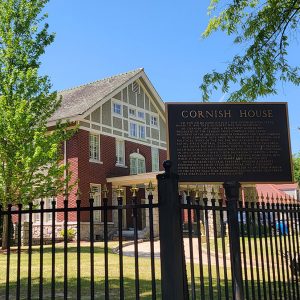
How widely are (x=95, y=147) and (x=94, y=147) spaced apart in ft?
0.31

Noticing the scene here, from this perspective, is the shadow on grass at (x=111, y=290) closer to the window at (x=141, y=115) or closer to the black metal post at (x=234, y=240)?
the black metal post at (x=234, y=240)

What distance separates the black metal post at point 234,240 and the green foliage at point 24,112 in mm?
13780

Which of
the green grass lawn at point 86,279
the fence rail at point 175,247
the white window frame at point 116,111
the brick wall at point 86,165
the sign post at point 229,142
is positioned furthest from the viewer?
the white window frame at point 116,111

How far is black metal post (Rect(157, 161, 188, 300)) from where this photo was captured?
4.22 meters

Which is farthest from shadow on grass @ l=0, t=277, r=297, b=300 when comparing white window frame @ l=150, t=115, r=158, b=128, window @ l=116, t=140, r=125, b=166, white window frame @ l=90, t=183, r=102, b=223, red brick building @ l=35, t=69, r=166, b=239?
white window frame @ l=150, t=115, r=158, b=128

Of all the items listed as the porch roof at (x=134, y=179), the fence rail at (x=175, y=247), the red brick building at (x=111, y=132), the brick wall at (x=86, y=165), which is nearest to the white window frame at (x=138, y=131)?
the red brick building at (x=111, y=132)

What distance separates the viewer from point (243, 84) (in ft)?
35.3

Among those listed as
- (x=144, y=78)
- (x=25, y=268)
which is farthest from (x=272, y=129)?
(x=144, y=78)

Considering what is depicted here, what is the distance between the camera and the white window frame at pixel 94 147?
27.7 meters

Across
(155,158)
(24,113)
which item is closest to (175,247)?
(24,113)

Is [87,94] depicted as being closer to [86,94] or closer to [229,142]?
[86,94]

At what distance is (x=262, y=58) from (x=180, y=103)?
4.92 meters

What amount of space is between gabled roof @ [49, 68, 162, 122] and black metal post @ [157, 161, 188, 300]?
72.6ft

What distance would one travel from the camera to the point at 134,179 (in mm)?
26984
